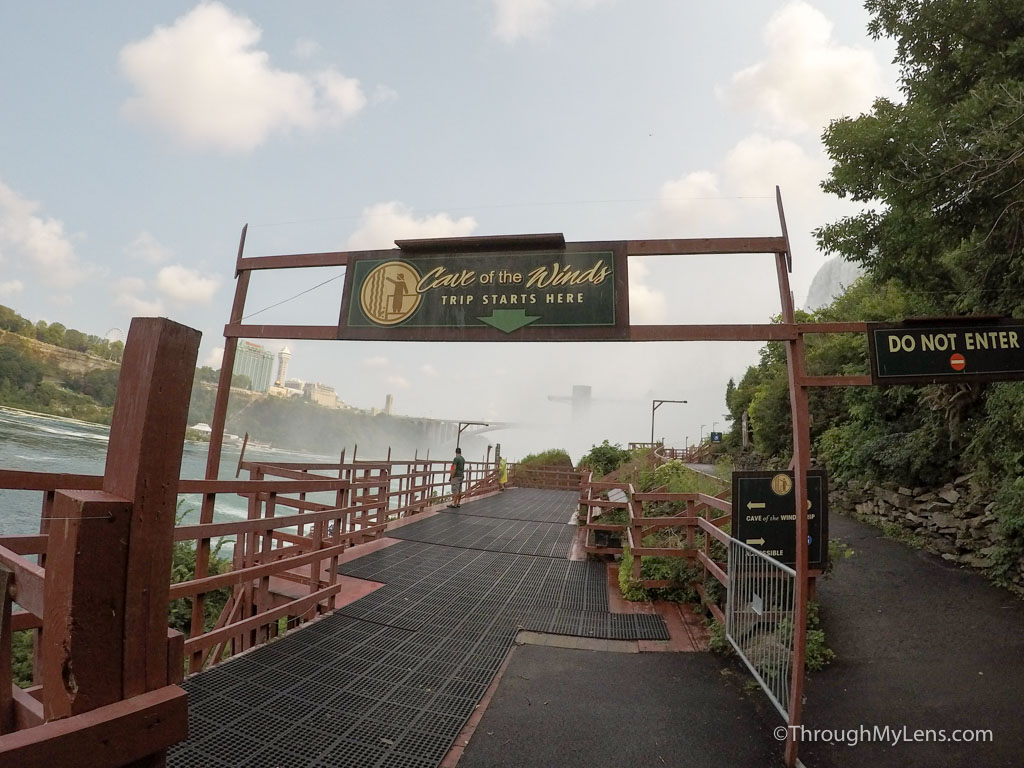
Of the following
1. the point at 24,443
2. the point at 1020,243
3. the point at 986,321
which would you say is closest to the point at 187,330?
the point at 986,321

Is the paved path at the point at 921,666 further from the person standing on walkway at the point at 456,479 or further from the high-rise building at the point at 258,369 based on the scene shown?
the high-rise building at the point at 258,369

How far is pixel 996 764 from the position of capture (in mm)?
3053

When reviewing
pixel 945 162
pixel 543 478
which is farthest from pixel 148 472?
pixel 543 478

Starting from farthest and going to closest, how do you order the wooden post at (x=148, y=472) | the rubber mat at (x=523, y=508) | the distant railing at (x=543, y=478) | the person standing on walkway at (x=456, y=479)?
1. the distant railing at (x=543, y=478)
2. the person standing on walkway at (x=456, y=479)
3. the rubber mat at (x=523, y=508)
4. the wooden post at (x=148, y=472)

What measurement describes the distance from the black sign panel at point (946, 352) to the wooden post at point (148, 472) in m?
4.03

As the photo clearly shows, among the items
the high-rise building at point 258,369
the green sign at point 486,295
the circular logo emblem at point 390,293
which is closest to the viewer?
the green sign at point 486,295

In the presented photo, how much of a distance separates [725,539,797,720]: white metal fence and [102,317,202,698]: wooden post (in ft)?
11.6

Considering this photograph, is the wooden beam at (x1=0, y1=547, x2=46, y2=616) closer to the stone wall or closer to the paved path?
the paved path

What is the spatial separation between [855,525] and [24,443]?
237ft

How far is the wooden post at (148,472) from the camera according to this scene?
1.22m

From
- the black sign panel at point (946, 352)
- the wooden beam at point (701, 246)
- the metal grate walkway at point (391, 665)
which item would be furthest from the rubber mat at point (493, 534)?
the black sign panel at point (946, 352)

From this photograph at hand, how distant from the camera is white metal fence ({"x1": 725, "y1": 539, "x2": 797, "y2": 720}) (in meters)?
3.66

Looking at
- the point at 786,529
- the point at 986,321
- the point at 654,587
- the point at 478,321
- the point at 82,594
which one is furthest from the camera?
the point at 654,587

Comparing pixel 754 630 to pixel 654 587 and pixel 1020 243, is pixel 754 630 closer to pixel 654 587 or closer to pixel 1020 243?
pixel 654 587
